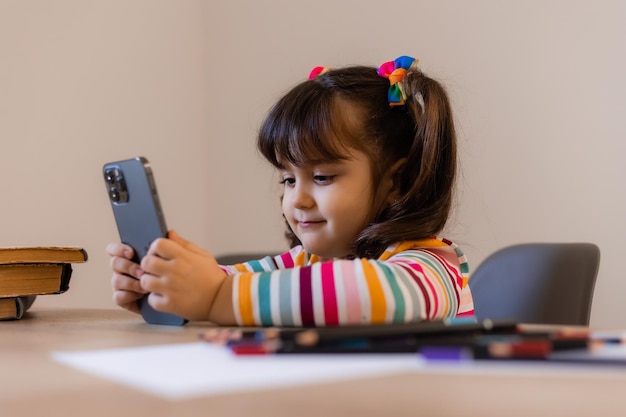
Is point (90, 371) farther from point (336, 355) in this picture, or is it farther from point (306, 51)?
point (306, 51)

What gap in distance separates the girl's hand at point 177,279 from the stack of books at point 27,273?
0.26 meters

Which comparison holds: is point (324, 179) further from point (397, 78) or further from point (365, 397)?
point (365, 397)

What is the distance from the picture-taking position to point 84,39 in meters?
2.26

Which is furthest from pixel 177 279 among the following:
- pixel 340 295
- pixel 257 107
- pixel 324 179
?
pixel 257 107

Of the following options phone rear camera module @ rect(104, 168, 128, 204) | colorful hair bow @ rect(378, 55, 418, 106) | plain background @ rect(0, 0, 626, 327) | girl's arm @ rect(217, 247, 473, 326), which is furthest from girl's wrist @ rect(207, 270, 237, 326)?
plain background @ rect(0, 0, 626, 327)

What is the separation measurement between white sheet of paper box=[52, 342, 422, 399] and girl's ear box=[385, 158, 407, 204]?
0.68m

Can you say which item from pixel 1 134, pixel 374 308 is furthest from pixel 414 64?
pixel 1 134

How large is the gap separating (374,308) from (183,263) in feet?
0.64

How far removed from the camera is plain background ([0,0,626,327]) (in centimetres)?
195

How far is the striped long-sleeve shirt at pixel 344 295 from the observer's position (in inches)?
28.9

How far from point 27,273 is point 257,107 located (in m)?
1.71

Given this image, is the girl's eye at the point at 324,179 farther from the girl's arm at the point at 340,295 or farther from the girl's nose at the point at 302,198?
the girl's arm at the point at 340,295

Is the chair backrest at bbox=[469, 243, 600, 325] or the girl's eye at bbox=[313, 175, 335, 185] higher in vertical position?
the girl's eye at bbox=[313, 175, 335, 185]

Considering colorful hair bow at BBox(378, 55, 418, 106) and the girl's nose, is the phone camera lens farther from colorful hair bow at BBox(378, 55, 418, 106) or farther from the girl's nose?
colorful hair bow at BBox(378, 55, 418, 106)
